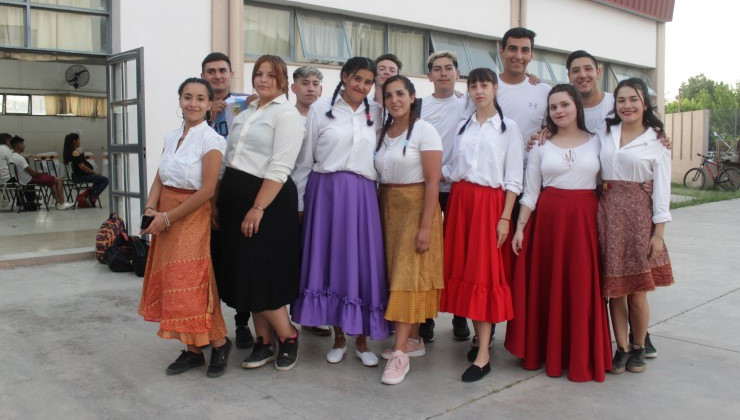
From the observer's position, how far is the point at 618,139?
368cm

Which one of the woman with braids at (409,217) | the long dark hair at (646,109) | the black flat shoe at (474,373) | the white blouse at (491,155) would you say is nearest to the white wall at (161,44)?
the woman with braids at (409,217)

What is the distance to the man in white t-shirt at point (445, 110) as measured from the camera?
4250 millimetres

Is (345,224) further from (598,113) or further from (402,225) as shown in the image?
(598,113)

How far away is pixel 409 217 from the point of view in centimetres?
371

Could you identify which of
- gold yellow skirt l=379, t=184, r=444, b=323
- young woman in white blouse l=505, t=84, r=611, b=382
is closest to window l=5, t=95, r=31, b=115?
gold yellow skirt l=379, t=184, r=444, b=323

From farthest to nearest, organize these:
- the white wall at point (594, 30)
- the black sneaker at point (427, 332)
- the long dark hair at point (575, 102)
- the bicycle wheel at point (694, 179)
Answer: the bicycle wheel at point (694, 179) → the white wall at point (594, 30) → the black sneaker at point (427, 332) → the long dark hair at point (575, 102)

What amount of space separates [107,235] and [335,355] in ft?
12.4

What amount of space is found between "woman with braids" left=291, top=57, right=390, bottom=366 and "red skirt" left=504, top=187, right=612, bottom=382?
0.82 m

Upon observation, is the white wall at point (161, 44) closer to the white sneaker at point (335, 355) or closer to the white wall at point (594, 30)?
the white sneaker at point (335, 355)

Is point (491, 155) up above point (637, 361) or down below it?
above

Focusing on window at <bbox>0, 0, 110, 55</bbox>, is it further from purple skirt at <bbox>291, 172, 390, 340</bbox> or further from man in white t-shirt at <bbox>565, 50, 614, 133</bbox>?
man in white t-shirt at <bbox>565, 50, 614, 133</bbox>

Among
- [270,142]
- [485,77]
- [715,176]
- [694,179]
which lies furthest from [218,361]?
[694,179]

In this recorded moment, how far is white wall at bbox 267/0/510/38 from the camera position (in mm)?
8953

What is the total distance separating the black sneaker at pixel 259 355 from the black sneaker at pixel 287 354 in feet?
0.24
